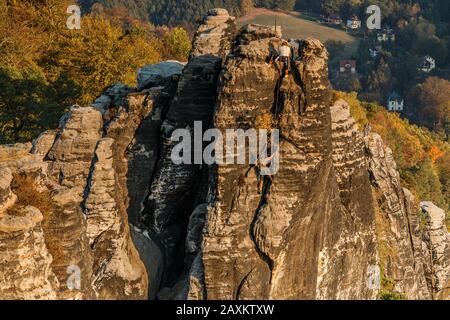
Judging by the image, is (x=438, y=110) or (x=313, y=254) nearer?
(x=313, y=254)

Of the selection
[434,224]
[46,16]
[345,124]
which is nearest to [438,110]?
[46,16]

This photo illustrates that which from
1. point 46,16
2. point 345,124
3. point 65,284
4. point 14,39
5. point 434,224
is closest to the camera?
point 65,284

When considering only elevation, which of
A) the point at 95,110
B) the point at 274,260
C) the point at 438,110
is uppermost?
the point at 95,110

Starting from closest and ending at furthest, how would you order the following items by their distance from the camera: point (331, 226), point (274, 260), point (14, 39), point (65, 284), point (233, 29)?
point (65, 284) → point (274, 260) → point (331, 226) → point (233, 29) → point (14, 39)

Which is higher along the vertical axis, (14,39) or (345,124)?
(345,124)

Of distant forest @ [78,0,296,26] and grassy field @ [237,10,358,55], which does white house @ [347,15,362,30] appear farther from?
distant forest @ [78,0,296,26]

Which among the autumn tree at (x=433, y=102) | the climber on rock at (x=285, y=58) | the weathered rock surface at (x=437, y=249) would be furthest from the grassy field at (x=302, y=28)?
the climber on rock at (x=285, y=58)

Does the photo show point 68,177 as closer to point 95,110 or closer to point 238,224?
point 95,110
